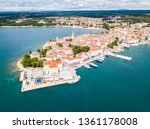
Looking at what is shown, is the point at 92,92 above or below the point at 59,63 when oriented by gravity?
below

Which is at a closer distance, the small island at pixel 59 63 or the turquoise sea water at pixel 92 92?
the turquoise sea water at pixel 92 92

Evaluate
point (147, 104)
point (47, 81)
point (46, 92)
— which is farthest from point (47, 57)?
point (147, 104)

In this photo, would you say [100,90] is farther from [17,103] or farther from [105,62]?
[105,62]

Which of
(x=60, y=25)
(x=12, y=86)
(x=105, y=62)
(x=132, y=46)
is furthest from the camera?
(x=60, y=25)

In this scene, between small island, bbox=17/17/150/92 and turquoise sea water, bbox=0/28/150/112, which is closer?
turquoise sea water, bbox=0/28/150/112

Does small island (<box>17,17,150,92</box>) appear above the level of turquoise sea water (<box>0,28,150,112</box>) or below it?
above

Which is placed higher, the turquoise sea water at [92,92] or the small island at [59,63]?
the small island at [59,63]

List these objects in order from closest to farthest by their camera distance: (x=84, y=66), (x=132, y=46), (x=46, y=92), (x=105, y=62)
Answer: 1. (x=46, y=92)
2. (x=84, y=66)
3. (x=105, y=62)
4. (x=132, y=46)

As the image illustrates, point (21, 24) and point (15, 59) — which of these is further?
point (21, 24)

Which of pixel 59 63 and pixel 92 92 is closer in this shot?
pixel 92 92

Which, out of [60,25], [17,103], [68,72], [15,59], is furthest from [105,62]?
[60,25]
